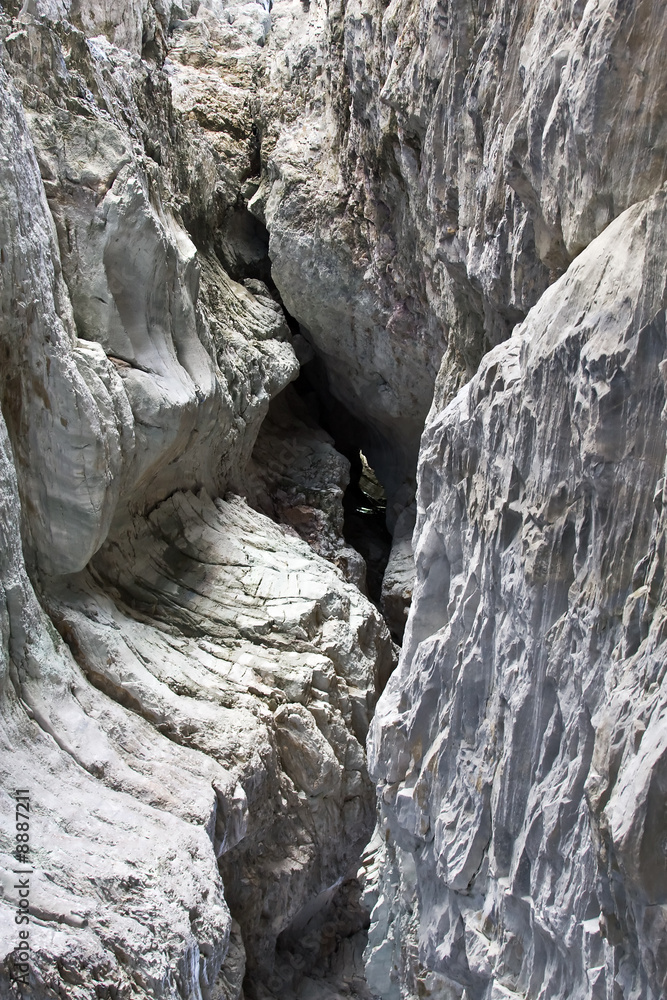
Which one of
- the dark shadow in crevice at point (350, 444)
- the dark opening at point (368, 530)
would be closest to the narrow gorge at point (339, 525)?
the dark opening at point (368, 530)

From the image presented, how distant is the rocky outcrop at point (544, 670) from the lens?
254 centimetres

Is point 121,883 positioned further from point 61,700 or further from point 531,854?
point 531,854

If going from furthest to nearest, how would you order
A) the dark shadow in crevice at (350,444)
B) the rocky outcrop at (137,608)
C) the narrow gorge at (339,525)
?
the dark shadow in crevice at (350,444), the rocky outcrop at (137,608), the narrow gorge at (339,525)

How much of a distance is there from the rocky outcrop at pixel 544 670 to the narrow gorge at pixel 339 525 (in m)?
0.02

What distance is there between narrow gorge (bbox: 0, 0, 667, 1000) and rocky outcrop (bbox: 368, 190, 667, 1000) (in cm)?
2

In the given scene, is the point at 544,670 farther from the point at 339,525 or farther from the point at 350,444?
the point at 350,444

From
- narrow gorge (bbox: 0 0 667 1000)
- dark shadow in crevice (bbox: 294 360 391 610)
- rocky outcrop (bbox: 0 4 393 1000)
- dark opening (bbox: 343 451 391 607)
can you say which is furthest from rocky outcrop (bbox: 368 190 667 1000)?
dark shadow in crevice (bbox: 294 360 391 610)

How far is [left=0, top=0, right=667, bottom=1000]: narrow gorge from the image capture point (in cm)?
276

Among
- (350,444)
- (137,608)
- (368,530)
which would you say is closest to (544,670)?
(137,608)

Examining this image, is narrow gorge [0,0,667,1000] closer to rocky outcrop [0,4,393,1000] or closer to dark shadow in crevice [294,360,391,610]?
rocky outcrop [0,4,393,1000]

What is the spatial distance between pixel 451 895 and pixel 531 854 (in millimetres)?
912

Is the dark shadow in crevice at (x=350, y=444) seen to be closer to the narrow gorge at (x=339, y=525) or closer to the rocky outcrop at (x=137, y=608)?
the narrow gorge at (x=339, y=525)

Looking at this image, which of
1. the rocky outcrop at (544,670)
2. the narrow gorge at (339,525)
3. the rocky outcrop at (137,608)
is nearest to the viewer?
the rocky outcrop at (544,670)

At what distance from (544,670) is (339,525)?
17.0 feet
